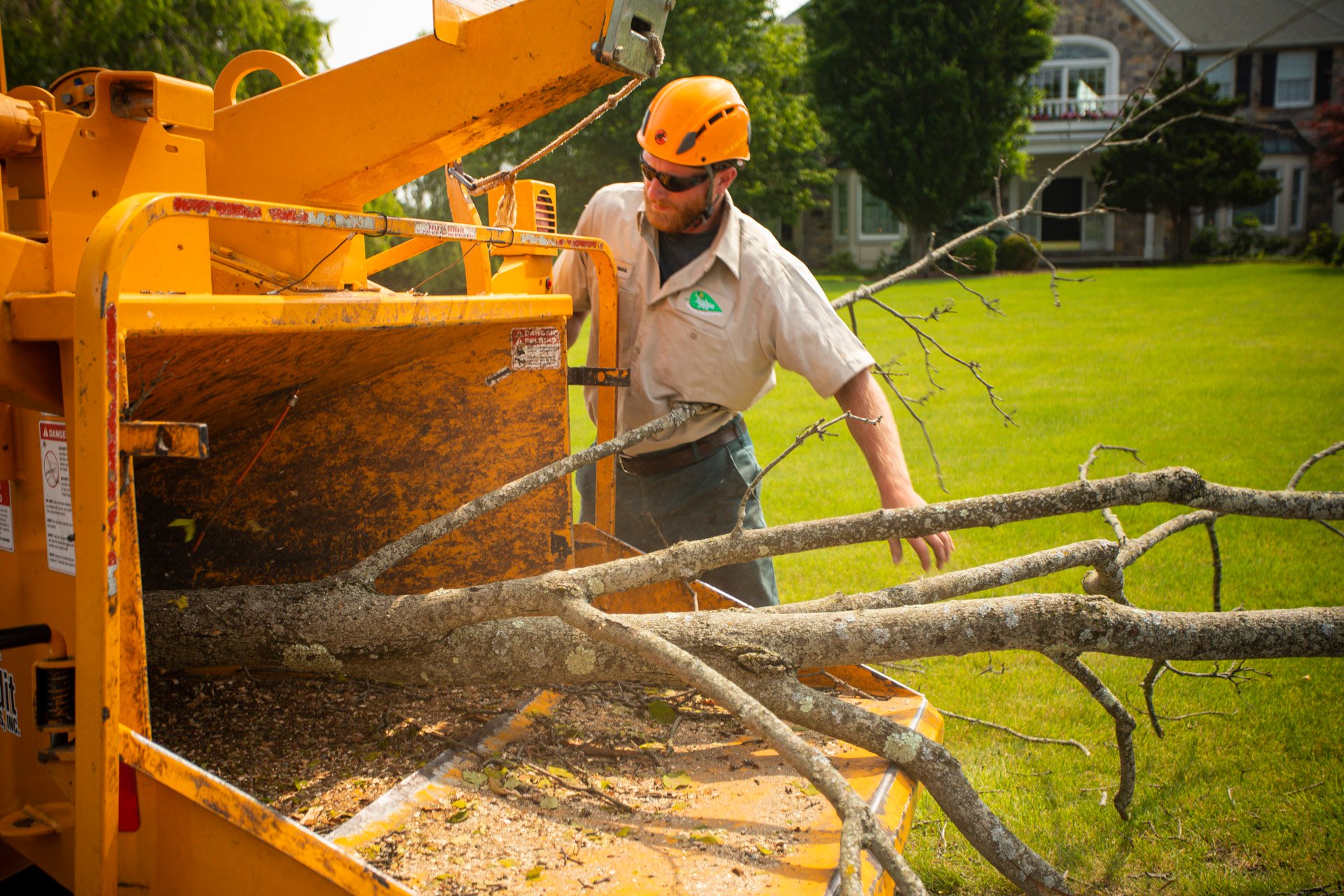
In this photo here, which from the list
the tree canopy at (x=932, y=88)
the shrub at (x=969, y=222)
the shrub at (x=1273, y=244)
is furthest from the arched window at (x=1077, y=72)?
the tree canopy at (x=932, y=88)

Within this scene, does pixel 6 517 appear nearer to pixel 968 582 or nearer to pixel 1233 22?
pixel 968 582

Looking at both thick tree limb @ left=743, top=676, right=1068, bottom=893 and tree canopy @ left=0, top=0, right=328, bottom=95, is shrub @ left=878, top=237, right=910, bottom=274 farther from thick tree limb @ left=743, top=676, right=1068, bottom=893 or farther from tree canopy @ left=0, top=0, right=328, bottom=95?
thick tree limb @ left=743, top=676, right=1068, bottom=893

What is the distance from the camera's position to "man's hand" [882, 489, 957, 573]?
298 cm

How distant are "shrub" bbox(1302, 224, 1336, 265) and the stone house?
17.8ft

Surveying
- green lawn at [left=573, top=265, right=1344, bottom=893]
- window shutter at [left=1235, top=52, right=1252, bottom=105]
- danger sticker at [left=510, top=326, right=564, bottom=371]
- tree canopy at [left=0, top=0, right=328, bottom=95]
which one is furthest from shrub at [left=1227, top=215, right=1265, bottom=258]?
danger sticker at [left=510, top=326, right=564, bottom=371]

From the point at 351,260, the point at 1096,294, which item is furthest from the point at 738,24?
the point at 351,260

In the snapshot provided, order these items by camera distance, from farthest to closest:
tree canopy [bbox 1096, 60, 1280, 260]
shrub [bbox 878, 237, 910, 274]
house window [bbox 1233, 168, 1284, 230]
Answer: house window [bbox 1233, 168, 1284, 230] < shrub [bbox 878, 237, 910, 274] < tree canopy [bbox 1096, 60, 1280, 260]

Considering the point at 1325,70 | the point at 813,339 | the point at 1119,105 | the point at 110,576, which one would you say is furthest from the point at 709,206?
the point at 1325,70

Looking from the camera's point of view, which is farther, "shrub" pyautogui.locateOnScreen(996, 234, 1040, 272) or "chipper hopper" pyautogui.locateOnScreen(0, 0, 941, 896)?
"shrub" pyautogui.locateOnScreen(996, 234, 1040, 272)

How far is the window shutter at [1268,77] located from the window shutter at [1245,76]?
48 centimetres

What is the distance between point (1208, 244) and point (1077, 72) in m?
9.35

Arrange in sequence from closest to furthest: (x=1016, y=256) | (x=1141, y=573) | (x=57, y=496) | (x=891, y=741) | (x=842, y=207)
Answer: (x=57, y=496), (x=891, y=741), (x=1141, y=573), (x=1016, y=256), (x=842, y=207)

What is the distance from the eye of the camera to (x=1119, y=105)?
32750 millimetres

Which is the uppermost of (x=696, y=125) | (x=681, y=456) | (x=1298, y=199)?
(x=1298, y=199)
